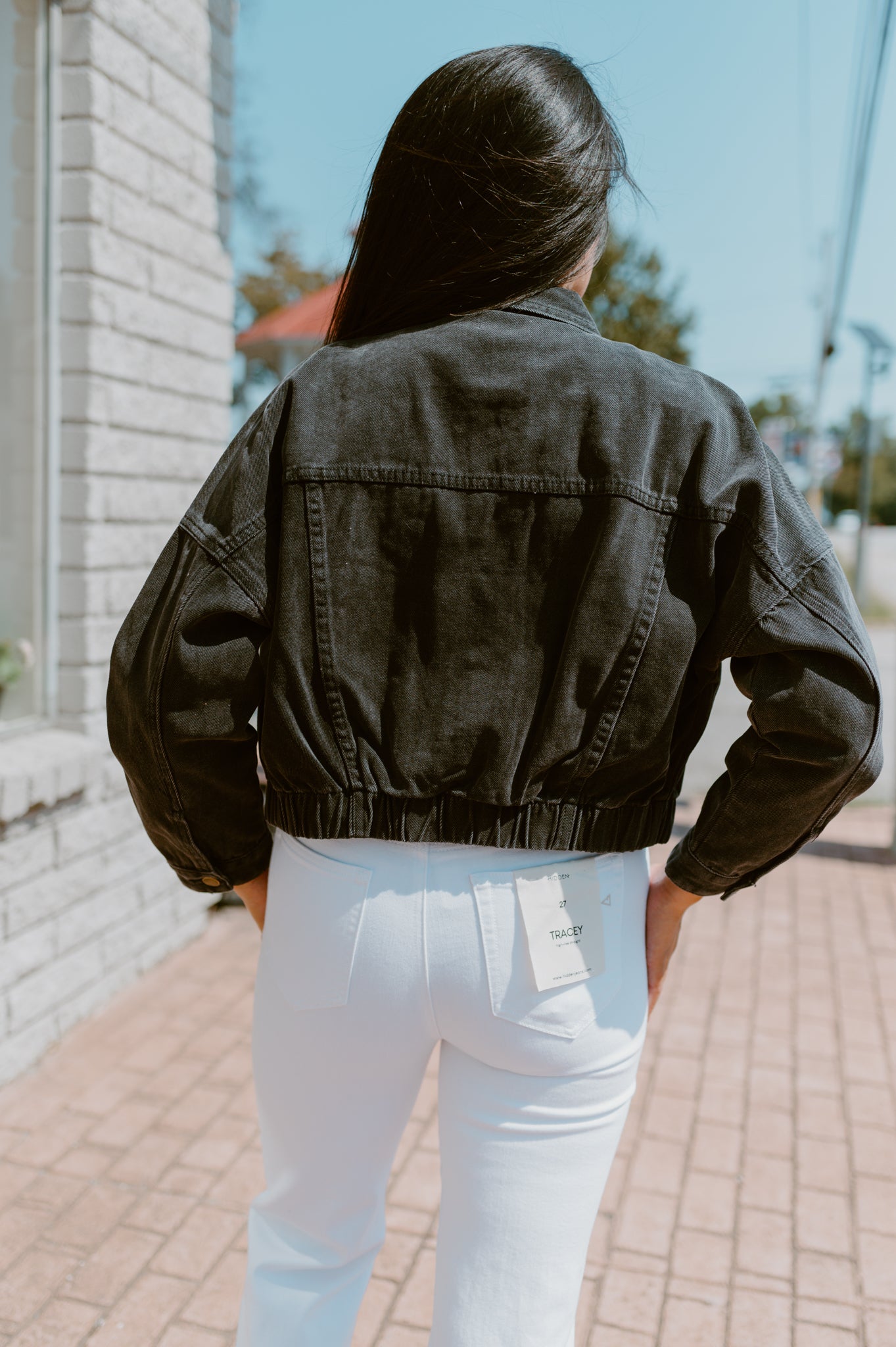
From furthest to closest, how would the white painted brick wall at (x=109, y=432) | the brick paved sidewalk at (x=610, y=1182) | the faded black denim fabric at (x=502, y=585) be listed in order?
the white painted brick wall at (x=109, y=432) → the brick paved sidewalk at (x=610, y=1182) → the faded black denim fabric at (x=502, y=585)

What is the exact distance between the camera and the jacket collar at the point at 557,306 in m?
1.20

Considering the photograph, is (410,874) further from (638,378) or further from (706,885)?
(638,378)

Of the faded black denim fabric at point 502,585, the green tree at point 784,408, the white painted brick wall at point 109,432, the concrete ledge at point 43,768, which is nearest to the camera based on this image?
the faded black denim fabric at point 502,585

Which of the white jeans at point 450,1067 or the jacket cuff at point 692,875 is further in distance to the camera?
the jacket cuff at point 692,875

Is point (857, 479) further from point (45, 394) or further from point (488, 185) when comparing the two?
point (488, 185)

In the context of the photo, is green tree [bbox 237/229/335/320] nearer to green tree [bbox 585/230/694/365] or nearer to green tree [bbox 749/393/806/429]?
green tree [bbox 585/230/694/365]

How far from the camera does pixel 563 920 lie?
3.87 feet

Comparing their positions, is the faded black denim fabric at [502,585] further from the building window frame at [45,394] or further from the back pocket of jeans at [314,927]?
the building window frame at [45,394]

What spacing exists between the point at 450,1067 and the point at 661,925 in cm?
30

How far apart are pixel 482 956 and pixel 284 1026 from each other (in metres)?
0.26

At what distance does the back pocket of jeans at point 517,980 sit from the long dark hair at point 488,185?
2.03ft

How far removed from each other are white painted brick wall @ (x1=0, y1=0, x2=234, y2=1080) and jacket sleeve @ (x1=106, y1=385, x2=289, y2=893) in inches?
67.7

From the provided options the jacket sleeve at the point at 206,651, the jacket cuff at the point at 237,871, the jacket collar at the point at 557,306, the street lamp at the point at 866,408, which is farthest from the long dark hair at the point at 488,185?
the street lamp at the point at 866,408

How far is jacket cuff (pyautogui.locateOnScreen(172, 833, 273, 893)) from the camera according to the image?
1.44 meters
